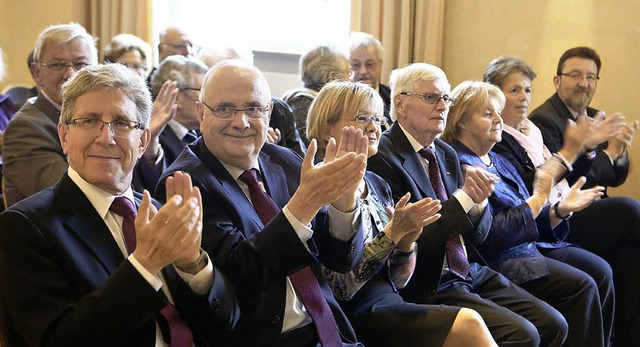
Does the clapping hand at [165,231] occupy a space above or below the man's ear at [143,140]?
below

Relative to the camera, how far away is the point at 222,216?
2.05 m

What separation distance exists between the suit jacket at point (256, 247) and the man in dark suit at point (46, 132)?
2.37 feet

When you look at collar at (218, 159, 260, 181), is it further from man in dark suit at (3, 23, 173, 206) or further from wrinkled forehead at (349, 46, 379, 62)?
wrinkled forehead at (349, 46, 379, 62)

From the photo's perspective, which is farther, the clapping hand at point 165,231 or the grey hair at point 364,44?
the grey hair at point 364,44

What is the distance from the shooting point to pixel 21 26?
6.07m

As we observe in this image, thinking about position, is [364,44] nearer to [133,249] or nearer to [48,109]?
[48,109]

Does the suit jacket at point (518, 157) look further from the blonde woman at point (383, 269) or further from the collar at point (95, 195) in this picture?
the collar at point (95, 195)

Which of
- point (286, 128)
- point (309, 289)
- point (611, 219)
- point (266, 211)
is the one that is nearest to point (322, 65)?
point (286, 128)

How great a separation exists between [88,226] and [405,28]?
12.9ft

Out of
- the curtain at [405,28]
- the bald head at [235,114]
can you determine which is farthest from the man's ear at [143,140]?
the curtain at [405,28]

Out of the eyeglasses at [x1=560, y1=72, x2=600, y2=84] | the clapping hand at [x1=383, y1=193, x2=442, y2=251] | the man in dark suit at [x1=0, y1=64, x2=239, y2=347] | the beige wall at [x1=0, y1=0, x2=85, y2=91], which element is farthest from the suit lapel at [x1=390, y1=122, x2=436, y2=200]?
the beige wall at [x1=0, y1=0, x2=85, y2=91]


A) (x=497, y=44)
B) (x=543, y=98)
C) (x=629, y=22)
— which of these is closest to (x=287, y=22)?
(x=497, y=44)

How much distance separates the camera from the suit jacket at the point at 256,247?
6.33 feet

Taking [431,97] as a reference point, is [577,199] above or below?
below
